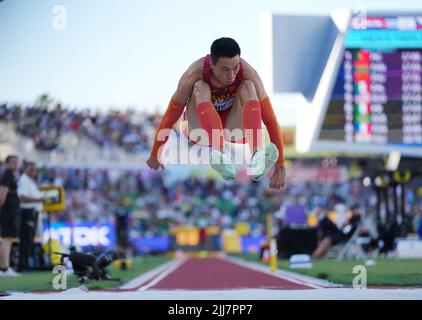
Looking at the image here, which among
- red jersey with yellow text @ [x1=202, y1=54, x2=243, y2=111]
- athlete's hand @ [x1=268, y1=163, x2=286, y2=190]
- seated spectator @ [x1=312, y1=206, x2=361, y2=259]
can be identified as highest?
red jersey with yellow text @ [x1=202, y1=54, x2=243, y2=111]

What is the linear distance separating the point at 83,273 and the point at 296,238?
6990mm

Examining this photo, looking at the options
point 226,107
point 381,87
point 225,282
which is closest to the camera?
point 226,107

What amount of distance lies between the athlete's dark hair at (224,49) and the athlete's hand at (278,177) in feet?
3.24

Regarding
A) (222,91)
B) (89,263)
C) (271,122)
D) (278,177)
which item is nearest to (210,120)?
(222,91)

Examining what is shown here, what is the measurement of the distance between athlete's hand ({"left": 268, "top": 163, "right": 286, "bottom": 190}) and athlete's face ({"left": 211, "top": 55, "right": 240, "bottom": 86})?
2.63ft

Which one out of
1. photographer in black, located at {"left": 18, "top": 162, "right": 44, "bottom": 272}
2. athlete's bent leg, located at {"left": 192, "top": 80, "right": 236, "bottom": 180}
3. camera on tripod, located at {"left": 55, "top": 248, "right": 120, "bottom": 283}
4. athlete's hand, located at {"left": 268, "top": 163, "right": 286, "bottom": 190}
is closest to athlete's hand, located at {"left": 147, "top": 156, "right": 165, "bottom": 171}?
athlete's bent leg, located at {"left": 192, "top": 80, "right": 236, "bottom": 180}

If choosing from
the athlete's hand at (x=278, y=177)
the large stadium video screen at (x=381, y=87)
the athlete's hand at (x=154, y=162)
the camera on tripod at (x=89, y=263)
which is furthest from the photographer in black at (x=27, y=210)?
the large stadium video screen at (x=381, y=87)

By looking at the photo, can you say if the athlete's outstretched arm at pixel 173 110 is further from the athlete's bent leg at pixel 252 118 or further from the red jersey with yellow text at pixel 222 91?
the athlete's bent leg at pixel 252 118

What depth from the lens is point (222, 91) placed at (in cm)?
595

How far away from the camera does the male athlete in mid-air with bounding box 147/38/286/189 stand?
5.35m

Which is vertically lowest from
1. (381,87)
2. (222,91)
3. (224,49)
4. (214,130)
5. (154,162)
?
(154,162)

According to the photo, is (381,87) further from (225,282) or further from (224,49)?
(224,49)

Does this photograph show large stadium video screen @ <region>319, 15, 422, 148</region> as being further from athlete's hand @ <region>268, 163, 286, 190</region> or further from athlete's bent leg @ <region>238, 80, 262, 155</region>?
athlete's bent leg @ <region>238, 80, 262, 155</region>

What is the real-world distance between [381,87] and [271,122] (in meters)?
8.50
